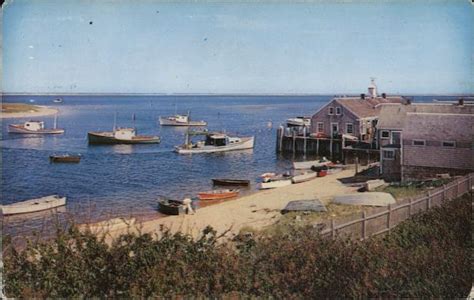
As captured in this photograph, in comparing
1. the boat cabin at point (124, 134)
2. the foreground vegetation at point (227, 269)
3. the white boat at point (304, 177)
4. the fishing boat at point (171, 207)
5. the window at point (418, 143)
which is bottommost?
the fishing boat at point (171, 207)

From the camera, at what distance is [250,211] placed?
17.7 m

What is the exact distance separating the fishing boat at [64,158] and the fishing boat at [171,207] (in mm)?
8809

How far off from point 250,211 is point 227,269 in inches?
395

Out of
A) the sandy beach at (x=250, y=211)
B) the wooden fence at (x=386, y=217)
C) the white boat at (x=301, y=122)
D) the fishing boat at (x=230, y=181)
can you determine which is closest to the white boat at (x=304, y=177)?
the sandy beach at (x=250, y=211)

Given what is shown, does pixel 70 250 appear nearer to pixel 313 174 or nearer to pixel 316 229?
pixel 316 229

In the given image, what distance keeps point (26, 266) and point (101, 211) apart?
Result: 10.7 m

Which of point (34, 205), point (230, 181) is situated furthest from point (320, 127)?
point (34, 205)

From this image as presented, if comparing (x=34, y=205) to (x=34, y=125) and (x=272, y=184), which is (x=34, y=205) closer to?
(x=272, y=184)

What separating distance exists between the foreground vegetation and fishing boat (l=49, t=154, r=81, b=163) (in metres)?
18.0

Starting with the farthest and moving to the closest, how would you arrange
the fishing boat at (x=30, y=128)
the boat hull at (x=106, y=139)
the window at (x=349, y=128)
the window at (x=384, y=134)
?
the window at (x=349, y=128) → the fishing boat at (x=30, y=128) → the boat hull at (x=106, y=139) → the window at (x=384, y=134)

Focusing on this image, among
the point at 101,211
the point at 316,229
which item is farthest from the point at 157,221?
the point at 316,229

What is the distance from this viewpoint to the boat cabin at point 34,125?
107 ft

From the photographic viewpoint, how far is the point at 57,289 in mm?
7500

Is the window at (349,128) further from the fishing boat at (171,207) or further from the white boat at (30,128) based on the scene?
the white boat at (30,128)
